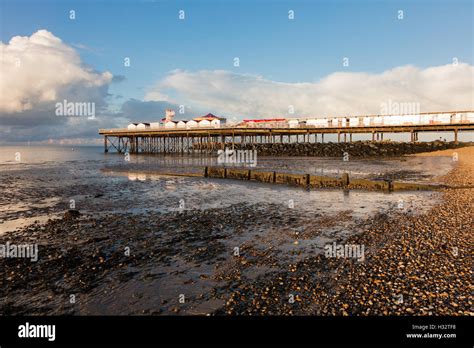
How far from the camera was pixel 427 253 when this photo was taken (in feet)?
24.9

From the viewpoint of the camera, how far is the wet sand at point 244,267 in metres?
5.51

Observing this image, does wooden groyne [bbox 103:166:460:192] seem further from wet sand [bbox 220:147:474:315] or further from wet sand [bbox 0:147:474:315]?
wet sand [bbox 220:147:474:315]

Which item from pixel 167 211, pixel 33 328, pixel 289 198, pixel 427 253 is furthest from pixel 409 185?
pixel 33 328

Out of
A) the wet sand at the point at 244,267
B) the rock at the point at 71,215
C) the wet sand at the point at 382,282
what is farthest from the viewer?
the rock at the point at 71,215

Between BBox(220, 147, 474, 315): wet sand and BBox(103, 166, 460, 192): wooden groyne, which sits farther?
BBox(103, 166, 460, 192): wooden groyne

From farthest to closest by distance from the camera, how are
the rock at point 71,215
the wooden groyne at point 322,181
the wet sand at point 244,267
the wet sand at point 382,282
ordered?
1. the wooden groyne at point 322,181
2. the rock at point 71,215
3. the wet sand at point 244,267
4. the wet sand at point 382,282

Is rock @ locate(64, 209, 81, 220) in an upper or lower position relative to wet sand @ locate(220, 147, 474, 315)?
upper

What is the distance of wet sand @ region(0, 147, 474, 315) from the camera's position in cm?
551

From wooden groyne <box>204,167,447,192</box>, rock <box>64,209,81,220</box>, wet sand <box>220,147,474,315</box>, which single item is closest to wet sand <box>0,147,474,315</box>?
wet sand <box>220,147,474,315</box>

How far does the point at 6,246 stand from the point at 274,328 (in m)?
8.94

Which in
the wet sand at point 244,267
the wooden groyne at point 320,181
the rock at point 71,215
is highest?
the wooden groyne at point 320,181

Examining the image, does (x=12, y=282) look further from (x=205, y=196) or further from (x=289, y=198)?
(x=289, y=198)

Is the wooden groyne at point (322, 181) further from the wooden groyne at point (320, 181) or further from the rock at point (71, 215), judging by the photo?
the rock at point (71, 215)

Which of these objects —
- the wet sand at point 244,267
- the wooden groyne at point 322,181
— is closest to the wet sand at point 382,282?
the wet sand at point 244,267
